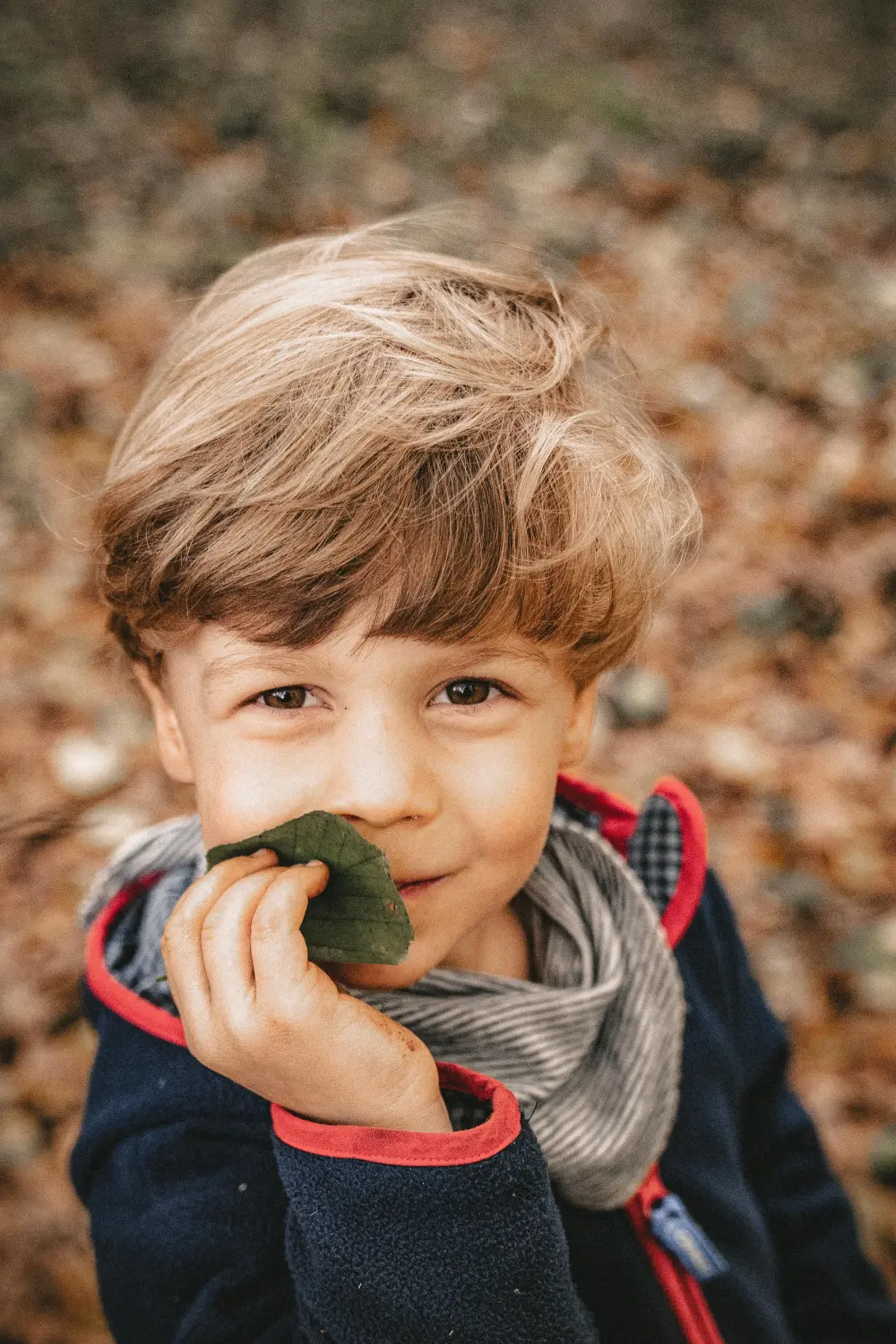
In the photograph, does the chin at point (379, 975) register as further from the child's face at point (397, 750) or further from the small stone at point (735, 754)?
the small stone at point (735, 754)

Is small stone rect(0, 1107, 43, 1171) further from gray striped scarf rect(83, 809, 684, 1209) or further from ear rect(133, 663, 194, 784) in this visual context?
ear rect(133, 663, 194, 784)

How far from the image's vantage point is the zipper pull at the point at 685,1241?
4.13 ft

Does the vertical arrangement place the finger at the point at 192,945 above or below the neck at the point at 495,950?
above

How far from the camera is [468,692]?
3.60 feet

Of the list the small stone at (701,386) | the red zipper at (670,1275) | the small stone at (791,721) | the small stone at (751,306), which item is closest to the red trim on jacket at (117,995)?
the red zipper at (670,1275)

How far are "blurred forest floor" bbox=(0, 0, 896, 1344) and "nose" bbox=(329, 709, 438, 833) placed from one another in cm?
93

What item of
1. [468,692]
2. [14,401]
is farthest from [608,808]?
[14,401]

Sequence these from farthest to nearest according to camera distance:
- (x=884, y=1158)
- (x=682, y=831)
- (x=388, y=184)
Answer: (x=388, y=184)
(x=884, y=1158)
(x=682, y=831)

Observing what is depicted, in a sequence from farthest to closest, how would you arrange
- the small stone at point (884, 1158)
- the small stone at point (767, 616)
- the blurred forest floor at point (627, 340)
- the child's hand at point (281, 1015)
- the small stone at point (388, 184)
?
the small stone at point (388, 184) < the small stone at point (767, 616) < the blurred forest floor at point (627, 340) < the small stone at point (884, 1158) < the child's hand at point (281, 1015)

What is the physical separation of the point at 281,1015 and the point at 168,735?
16.8 inches

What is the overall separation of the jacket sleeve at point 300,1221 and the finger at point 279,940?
142mm

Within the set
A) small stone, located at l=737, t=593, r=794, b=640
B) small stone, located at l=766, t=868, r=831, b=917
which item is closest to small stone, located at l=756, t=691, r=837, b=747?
small stone, located at l=737, t=593, r=794, b=640

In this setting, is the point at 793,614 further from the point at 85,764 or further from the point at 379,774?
the point at 379,774

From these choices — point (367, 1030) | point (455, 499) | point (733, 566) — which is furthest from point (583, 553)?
point (733, 566)
